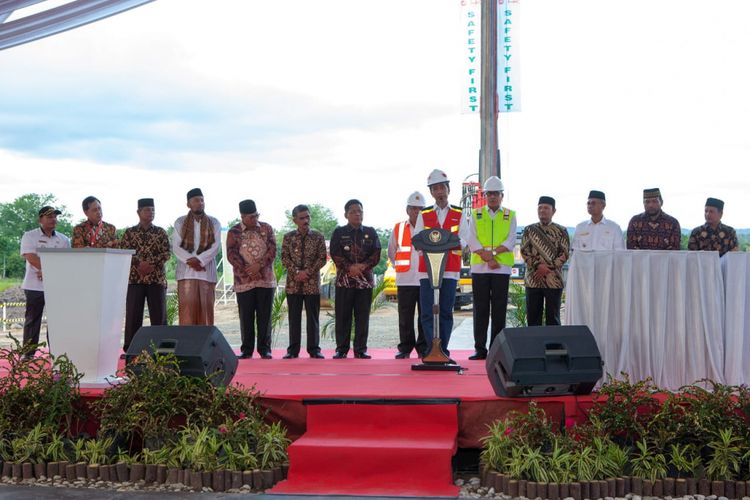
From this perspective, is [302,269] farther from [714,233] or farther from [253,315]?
[714,233]

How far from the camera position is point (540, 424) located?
4.12 m

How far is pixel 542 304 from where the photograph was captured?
257 inches

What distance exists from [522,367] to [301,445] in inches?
50.6

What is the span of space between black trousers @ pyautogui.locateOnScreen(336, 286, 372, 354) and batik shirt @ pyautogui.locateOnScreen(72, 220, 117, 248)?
2023 mm

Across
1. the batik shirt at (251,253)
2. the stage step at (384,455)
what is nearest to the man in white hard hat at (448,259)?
the batik shirt at (251,253)

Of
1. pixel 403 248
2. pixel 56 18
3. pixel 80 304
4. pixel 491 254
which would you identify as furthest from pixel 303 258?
pixel 56 18

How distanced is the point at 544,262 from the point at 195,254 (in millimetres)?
2930

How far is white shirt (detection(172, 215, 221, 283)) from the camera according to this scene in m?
6.91

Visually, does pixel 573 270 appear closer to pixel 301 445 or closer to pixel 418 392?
pixel 418 392

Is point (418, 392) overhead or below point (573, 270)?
below

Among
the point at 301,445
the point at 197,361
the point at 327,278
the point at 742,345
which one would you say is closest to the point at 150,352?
the point at 197,361

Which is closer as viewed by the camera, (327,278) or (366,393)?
(366,393)

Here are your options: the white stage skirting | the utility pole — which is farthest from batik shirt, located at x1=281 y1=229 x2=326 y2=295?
the utility pole

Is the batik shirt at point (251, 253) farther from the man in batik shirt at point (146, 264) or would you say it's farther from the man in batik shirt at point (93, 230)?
the man in batik shirt at point (93, 230)
